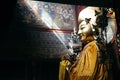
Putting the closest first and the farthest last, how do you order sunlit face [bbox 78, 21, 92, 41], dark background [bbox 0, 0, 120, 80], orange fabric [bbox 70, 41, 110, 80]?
orange fabric [bbox 70, 41, 110, 80] < sunlit face [bbox 78, 21, 92, 41] < dark background [bbox 0, 0, 120, 80]

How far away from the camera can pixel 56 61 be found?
430cm

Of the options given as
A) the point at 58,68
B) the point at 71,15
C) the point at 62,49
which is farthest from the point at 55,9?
the point at 58,68

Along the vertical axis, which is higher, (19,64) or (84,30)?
(84,30)

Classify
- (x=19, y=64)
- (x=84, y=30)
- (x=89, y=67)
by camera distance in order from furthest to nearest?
(x=19, y=64)
(x=84, y=30)
(x=89, y=67)

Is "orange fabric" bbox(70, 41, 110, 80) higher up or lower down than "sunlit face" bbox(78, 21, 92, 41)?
lower down

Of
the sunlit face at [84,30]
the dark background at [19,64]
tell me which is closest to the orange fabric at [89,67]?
the sunlit face at [84,30]

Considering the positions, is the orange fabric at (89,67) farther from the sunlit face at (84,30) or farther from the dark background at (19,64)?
the dark background at (19,64)

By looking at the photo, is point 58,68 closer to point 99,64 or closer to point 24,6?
point 99,64

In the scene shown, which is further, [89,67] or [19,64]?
[19,64]

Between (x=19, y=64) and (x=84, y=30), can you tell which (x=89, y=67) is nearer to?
(x=84, y=30)

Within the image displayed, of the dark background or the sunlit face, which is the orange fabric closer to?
the sunlit face

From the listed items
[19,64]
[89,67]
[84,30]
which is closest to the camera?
[89,67]

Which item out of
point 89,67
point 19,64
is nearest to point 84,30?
point 89,67

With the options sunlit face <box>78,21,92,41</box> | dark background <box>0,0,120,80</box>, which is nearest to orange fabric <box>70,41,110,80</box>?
sunlit face <box>78,21,92,41</box>
